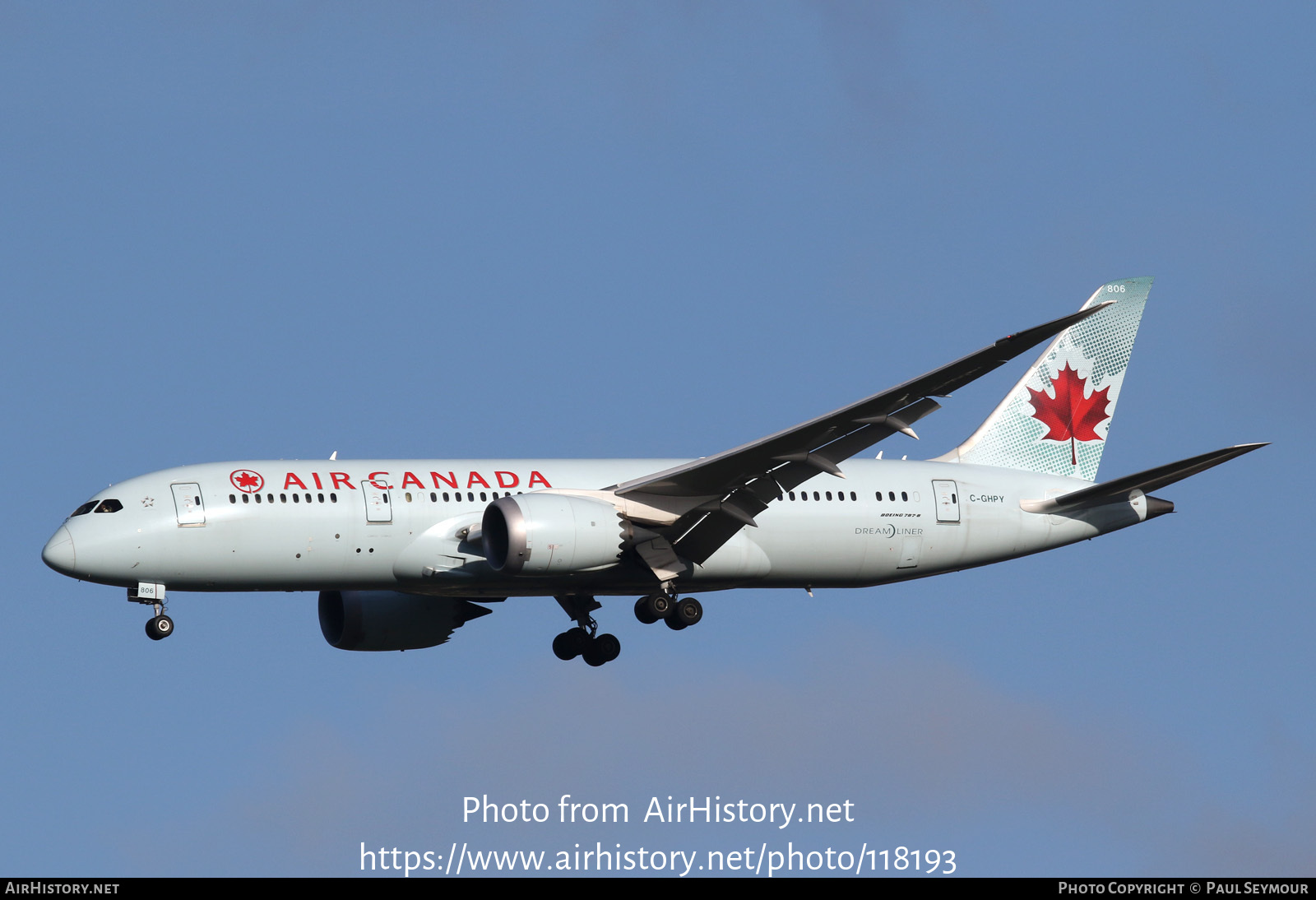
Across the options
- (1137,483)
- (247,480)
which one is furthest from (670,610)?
(1137,483)

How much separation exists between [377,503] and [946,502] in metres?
14.1

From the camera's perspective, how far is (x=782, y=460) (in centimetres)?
4625

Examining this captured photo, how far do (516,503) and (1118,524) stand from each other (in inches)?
627

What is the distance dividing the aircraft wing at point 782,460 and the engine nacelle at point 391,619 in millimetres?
7510

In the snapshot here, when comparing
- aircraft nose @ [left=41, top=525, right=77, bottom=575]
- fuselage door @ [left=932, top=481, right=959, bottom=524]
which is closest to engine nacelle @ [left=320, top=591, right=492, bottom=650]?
aircraft nose @ [left=41, top=525, right=77, bottom=575]

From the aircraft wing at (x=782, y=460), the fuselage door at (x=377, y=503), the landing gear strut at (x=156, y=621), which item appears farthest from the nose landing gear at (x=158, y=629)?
the aircraft wing at (x=782, y=460)

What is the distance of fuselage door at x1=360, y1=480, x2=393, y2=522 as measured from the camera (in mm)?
46966

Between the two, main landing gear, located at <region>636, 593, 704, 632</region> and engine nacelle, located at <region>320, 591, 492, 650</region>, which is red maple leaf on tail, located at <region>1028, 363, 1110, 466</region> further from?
engine nacelle, located at <region>320, 591, 492, 650</region>

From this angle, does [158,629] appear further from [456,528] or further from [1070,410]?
[1070,410]

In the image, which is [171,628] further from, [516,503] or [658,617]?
[658,617]

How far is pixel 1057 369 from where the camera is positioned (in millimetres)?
55594

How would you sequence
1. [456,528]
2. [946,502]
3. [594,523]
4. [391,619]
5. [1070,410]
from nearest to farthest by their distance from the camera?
[594,523], [456,528], [946,502], [391,619], [1070,410]

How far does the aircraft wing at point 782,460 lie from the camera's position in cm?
4169
